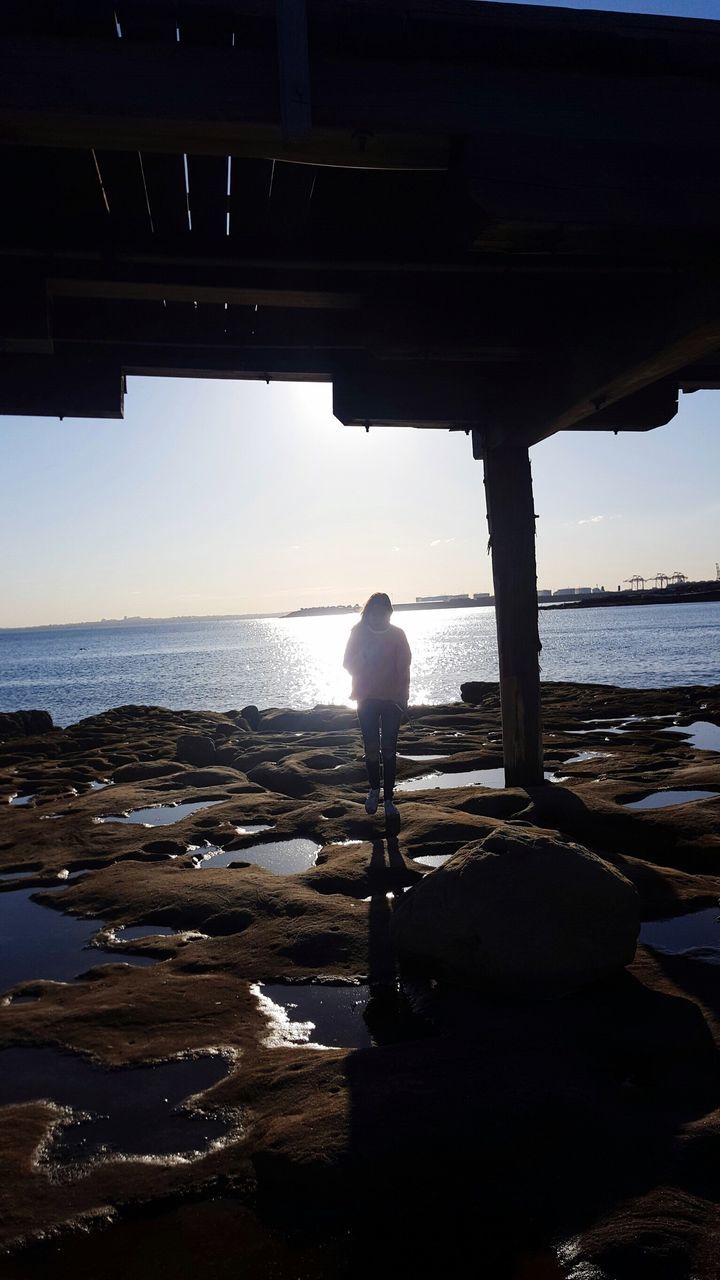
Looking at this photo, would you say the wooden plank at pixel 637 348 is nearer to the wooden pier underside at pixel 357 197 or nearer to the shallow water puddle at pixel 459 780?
the wooden pier underside at pixel 357 197

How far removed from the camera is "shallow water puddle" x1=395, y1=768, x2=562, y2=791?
10445 millimetres

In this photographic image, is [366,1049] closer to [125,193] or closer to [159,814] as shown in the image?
[125,193]

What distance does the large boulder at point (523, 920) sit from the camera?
4.07 meters

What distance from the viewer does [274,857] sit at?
23.1 ft

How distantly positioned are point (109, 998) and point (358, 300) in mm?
4551

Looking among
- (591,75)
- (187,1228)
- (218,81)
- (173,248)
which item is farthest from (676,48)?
(187,1228)

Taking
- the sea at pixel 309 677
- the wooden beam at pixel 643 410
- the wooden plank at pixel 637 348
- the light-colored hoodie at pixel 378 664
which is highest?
the wooden beam at pixel 643 410

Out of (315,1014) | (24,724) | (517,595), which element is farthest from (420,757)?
(24,724)

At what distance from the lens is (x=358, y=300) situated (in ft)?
17.5

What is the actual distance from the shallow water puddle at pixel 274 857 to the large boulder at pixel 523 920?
2.17 metres

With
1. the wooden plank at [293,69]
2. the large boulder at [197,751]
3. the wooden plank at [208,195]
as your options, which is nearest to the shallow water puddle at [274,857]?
the wooden plank at [208,195]

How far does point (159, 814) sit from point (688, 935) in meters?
6.42

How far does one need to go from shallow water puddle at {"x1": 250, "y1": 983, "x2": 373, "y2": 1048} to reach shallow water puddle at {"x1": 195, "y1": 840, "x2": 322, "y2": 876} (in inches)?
82.4

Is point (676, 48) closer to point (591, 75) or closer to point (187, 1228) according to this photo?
point (591, 75)
